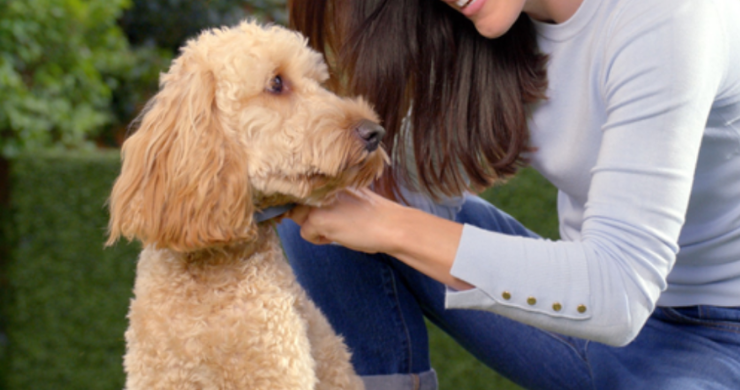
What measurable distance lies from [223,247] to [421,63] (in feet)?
2.48

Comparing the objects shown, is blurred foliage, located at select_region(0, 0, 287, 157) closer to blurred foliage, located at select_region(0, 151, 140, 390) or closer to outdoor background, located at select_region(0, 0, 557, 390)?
outdoor background, located at select_region(0, 0, 557, 390)

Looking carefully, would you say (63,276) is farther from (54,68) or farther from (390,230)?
(390,230)

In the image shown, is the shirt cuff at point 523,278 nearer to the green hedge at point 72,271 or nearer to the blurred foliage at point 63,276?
the green hedge at point 72,271

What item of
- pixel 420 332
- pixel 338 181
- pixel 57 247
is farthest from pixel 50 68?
pixel 338 181

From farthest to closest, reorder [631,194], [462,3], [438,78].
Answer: [438,78]
[462,3]
[631,194]

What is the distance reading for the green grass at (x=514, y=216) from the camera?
349 centimetres

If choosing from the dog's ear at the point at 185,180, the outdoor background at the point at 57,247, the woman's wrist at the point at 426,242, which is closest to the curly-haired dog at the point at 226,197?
the dog's ear at the point at 185,180

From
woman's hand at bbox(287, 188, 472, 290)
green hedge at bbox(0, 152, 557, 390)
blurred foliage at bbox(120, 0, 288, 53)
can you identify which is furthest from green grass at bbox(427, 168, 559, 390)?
blurred foliage at bbox(120, 0, 288, 53)

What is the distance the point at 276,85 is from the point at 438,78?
539 mm

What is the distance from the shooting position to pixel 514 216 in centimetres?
353

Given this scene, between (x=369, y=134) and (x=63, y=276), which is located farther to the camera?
(x=63, y=276)

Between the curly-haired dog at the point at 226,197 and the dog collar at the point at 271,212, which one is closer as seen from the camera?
the curly-haired dog at the point at 226,197

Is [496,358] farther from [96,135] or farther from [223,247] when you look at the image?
[96,135]

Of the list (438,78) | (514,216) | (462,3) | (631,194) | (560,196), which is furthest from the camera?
(514,216)
